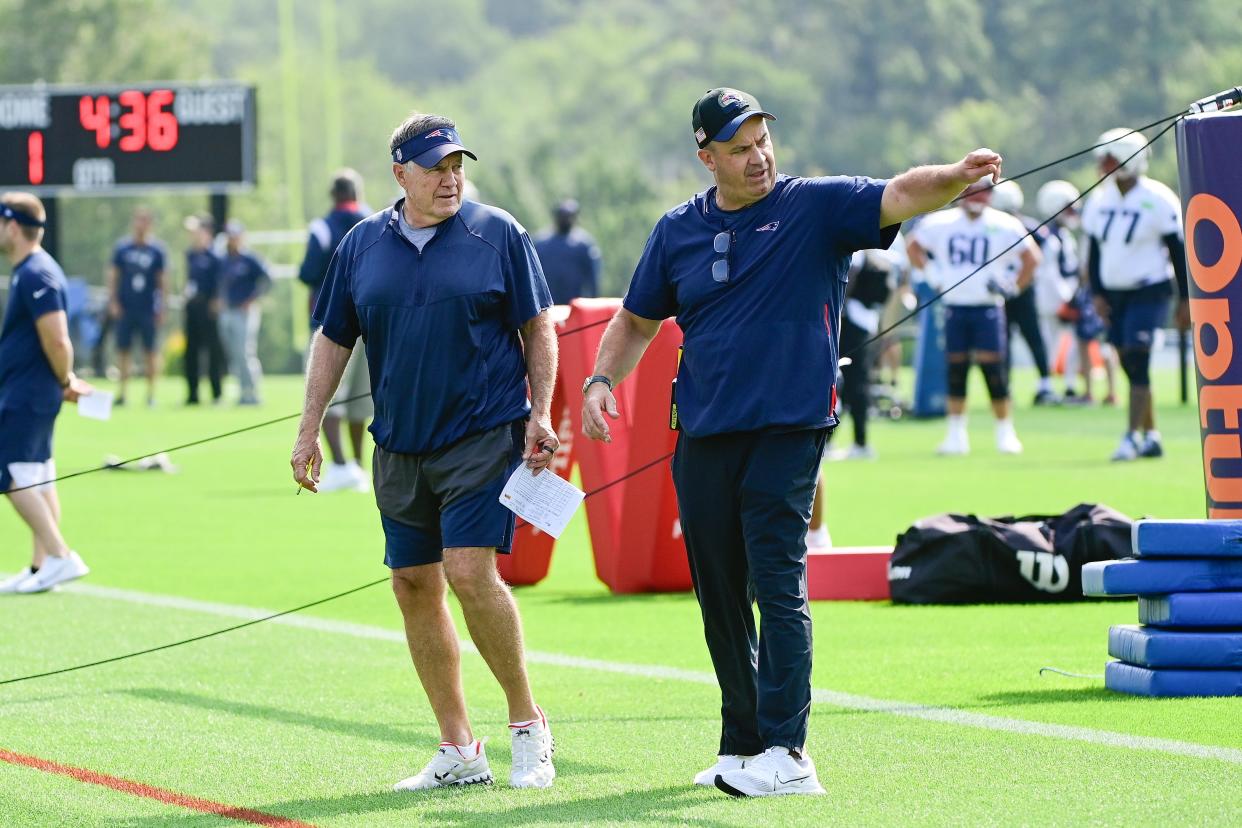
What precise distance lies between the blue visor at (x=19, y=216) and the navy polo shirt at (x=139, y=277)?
18.4 meters

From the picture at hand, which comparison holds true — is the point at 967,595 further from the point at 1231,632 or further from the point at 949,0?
the point at 949,0

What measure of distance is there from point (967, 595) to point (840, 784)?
397 centimetres

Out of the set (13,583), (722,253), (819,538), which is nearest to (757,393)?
(722,253)

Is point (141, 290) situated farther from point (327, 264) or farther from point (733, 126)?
point (733, 126)

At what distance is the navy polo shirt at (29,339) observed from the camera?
11180 mm

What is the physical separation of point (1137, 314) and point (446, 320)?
35.7 ft

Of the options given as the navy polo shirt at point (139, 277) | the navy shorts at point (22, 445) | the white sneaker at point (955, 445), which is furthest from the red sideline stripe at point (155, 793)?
the navy polo shirt at point (139, 277)

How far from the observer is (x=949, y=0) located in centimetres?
9869

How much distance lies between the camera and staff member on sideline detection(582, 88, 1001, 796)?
6.33 meters

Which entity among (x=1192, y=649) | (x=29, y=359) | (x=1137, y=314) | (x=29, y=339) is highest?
(x=1137, y=314)

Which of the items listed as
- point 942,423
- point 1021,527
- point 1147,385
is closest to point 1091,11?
point 942,423

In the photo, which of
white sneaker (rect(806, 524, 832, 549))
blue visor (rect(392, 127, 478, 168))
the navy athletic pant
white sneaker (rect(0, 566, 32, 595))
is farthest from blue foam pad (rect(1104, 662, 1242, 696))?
white sneaker (rect(0, 566, 32, 595))

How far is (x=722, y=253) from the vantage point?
6488 millimetres

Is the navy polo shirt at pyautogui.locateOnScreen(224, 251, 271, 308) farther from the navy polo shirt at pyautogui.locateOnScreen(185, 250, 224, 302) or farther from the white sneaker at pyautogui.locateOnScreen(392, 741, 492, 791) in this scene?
the white sneaker at pyautogui.locateOnScreen(392, 741, 492, 791)
